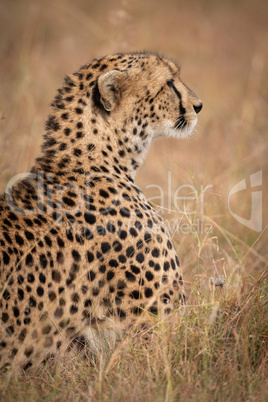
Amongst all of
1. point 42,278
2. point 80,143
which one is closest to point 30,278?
point 42,278

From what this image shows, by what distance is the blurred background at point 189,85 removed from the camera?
4.71m

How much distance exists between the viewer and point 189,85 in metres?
8.87

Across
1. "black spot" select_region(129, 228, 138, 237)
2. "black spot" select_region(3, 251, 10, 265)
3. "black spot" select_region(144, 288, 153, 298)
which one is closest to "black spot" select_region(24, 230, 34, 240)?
"black spot" select_region(3, 251, 10, 265)

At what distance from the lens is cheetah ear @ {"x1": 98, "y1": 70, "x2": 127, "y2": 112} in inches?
132

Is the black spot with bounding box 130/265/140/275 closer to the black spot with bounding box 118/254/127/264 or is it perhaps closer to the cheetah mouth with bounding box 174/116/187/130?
the black spot with bounding box 118/254/127/264

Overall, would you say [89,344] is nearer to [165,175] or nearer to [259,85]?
[165,175]

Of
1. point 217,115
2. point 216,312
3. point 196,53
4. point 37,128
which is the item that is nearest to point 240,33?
point 196,53

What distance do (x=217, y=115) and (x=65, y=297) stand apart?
5733 mm

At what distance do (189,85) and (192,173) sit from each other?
5425mm

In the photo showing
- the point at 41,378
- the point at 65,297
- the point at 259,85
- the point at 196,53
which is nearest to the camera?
the point at 41,378

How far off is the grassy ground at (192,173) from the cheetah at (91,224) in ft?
0.56

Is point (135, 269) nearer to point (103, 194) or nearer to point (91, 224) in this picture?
point (91, 224)

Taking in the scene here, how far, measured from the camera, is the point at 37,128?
6.68 m

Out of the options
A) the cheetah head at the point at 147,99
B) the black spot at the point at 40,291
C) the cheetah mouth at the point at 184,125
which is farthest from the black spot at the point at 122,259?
the cheetah mouth at the point at 184,125
